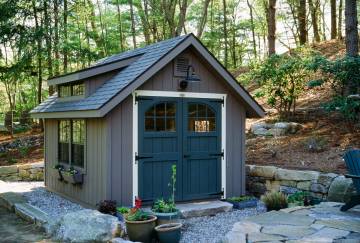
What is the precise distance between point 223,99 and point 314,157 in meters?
2.52

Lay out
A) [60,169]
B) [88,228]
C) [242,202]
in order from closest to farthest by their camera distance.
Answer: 1. [88,228]
2. [242,202]
3. [60,169]

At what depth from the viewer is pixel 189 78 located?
7.76m

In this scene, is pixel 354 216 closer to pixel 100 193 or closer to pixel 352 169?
pixel 352 169

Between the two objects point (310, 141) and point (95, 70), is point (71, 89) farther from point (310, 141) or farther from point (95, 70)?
point (310, 141)

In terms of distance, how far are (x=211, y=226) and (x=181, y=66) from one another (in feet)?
9.94

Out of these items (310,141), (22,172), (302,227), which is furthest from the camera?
(22,172)

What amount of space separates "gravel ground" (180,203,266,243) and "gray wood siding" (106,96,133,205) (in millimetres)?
1234

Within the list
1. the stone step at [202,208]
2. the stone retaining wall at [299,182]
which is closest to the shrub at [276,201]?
the stone retaining wall at [299,182]

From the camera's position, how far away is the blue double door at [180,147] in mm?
7461

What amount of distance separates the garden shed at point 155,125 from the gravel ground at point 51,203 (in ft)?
0.72

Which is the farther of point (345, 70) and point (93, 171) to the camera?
point (345, 70)

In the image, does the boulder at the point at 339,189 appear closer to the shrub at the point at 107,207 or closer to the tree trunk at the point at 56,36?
the shrub at the point at 107,207

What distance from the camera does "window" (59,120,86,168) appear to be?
8.17 meters

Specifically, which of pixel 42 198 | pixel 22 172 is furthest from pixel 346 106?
pixel 22 172
